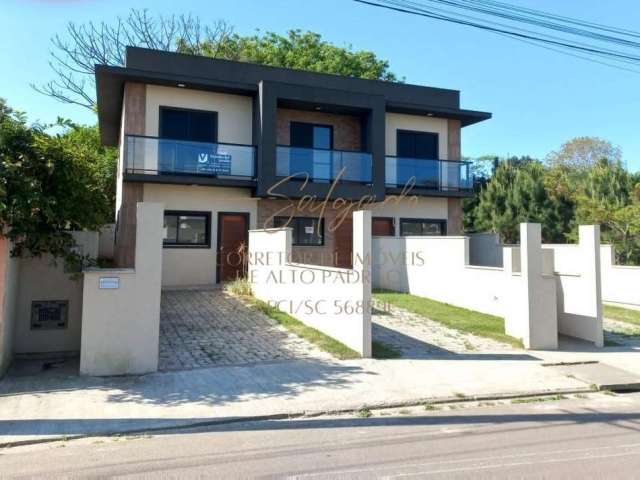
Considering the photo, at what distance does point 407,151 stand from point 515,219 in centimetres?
1172

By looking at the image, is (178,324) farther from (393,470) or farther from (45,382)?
(393,470)

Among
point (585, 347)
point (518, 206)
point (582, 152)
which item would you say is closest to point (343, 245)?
point (585, 347)

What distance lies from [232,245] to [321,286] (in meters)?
7.01

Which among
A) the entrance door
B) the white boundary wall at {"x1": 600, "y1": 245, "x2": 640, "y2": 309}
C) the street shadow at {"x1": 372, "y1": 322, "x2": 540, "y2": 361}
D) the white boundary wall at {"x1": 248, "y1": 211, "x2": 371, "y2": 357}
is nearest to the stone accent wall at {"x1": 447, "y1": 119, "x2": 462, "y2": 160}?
the white boundary wall at {"x1": 600, "y1": 245, "x2": 640, "y2": 309}

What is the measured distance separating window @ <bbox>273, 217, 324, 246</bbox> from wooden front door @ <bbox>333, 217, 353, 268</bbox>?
1.90ft

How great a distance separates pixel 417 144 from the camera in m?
19.0

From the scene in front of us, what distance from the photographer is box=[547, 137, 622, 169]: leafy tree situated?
145 ft

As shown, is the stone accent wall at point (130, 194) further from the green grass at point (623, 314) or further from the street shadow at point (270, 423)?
the green grass at point (623, 314)

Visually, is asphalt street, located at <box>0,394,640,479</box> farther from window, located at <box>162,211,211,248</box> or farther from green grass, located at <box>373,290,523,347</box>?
window, located at <box>162,211,211,248</box>

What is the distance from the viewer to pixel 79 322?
8055 mm

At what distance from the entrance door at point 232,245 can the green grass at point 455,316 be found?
4.54 metres

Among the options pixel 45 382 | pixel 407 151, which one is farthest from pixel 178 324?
pixel 407 151

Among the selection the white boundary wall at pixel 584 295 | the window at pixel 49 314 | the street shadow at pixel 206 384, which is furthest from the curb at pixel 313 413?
the window at pixel 49 314

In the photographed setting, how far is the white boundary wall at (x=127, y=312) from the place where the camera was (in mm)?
6812
